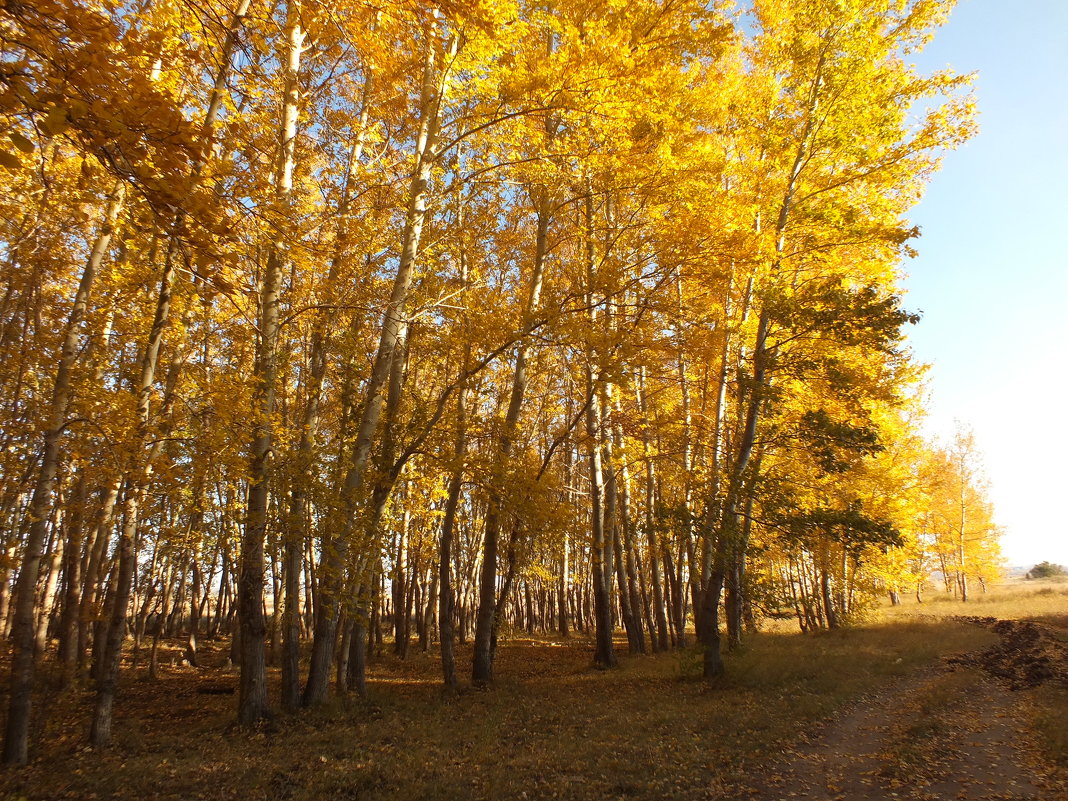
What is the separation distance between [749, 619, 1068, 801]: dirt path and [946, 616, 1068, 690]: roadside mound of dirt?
86mm

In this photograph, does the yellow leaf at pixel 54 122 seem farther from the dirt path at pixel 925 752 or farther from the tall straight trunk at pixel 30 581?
the dirt path at pixel 925 752

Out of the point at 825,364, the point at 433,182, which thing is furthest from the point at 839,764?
the point at 433,182

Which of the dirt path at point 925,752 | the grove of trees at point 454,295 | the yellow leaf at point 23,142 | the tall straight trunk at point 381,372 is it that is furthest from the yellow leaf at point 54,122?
the dirt path at point 925,752

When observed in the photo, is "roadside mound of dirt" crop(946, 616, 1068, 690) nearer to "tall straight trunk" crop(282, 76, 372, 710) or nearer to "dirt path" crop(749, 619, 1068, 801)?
"dirt path" crop(749, 619, 1068, 801)

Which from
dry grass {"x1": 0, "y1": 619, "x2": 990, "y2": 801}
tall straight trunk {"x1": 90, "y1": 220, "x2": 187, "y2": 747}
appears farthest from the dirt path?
tall straight trunk {"x1": 90, "y1": 220, "x2": 187, "y2": 747}

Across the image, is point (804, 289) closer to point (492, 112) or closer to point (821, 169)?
point (821, 169)

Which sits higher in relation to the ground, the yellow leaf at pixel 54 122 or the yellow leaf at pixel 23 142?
the yellow leaf at pixel 54 122

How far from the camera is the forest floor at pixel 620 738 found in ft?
18.3

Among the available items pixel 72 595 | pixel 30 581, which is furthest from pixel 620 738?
pixel 72 595

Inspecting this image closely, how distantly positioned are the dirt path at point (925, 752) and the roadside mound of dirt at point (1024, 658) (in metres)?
0.09

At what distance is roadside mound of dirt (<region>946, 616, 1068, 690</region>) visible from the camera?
9.68 meters

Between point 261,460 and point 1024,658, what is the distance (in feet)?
50.4

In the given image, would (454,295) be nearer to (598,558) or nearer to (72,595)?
(598,558)

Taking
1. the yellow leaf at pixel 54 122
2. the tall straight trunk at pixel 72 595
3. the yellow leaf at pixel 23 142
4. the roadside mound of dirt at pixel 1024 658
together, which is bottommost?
the roadside mound of dirt at pixel 1024 658
